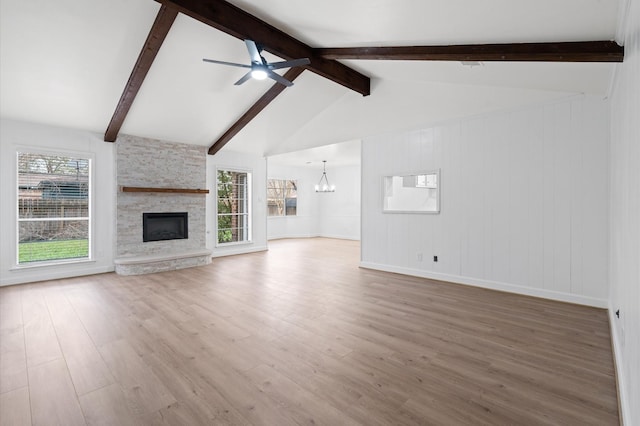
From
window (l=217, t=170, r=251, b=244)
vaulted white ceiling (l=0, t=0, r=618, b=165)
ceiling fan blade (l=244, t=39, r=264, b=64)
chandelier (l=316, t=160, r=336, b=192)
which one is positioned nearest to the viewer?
vaulted white ceiling (l=0, t=0, r=618, b=165)

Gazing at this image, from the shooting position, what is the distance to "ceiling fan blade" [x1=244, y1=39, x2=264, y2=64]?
130 inches

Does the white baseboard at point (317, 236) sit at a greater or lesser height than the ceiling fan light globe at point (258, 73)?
lesser

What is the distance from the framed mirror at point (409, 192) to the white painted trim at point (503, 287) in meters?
1.09

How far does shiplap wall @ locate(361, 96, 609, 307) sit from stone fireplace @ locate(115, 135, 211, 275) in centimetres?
450

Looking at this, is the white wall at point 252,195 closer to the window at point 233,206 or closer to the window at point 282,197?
the window at point 233,206

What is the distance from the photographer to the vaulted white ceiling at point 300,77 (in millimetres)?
2551

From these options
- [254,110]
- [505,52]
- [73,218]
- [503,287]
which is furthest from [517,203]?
[73,218]

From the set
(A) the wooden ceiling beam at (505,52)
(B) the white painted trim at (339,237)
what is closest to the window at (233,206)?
(B) the white painted trim at (339,237)

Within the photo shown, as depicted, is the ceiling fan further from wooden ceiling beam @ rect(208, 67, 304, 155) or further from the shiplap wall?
the shiplap wall

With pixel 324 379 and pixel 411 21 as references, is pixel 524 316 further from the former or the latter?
pixel 411 21

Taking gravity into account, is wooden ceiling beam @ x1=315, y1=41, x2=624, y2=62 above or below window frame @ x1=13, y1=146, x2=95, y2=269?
above

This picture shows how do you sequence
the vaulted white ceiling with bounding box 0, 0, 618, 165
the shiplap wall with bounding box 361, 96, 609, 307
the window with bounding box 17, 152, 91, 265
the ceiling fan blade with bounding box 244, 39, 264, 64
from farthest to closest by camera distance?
the window with bounding box 17, 152, 91, 265
the shiplap wall with bounding box 361, 96, 609, 307
the ceiling fan blade with bounding box 244, 39, 264, 64
the vaulted white ceiling with bounding box 0, 0, 618, 165

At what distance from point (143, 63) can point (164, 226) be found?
12.1 feet

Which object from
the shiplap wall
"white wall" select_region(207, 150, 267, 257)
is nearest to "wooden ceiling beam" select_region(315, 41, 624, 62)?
the shiplap wall
